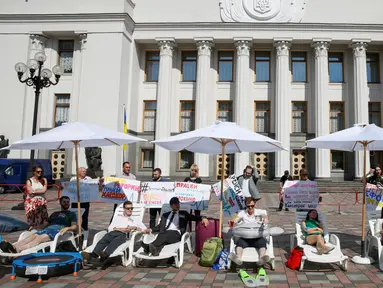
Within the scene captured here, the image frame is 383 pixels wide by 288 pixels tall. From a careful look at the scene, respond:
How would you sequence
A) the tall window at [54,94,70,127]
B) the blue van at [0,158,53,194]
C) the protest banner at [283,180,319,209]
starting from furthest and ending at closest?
1. the tall window at [54,94,70,127]
2. the blue van at [0,158,53,194]
3. the protest banner at [283,180,319,209]

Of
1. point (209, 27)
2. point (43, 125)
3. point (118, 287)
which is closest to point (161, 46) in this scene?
point (209, 27)

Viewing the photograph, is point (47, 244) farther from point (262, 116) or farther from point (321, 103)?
point (321, 103)

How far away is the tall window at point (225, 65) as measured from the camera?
29.0 metres

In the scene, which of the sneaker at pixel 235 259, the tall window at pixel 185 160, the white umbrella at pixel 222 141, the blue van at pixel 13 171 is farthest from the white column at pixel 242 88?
the sneaker at pixel 235 259

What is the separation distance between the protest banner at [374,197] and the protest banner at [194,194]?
3.60 m

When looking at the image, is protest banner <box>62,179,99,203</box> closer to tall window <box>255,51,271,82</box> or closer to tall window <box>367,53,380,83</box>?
tall window <box>255,51,271,82</box>

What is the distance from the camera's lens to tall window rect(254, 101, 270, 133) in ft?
92.9

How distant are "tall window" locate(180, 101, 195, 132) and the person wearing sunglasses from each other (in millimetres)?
21633

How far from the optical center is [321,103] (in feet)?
87.8

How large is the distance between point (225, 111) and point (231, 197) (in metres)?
21.3

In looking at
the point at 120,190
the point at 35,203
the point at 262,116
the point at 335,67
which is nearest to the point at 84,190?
the point at 120,190

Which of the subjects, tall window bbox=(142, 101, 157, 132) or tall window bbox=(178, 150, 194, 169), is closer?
tall window bbox=(178, 150, 194, 169)

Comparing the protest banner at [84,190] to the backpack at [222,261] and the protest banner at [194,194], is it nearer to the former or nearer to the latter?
the protest banner at [194,194]

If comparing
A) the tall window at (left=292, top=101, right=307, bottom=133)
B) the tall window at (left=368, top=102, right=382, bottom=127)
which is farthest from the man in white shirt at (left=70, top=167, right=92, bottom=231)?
the tall window at (left=368, top=102, right=382, bottom=127)
